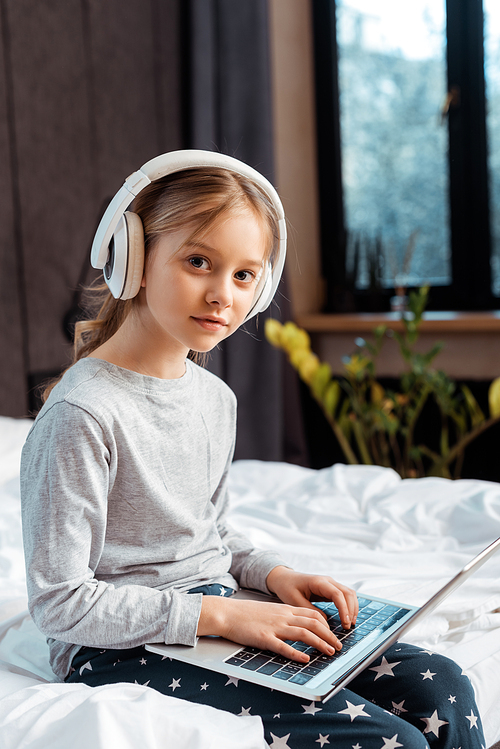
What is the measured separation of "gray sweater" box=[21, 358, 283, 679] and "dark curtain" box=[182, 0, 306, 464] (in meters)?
1.60

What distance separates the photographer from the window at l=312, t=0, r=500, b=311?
2.60 m

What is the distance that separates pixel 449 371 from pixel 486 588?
5.36 ft

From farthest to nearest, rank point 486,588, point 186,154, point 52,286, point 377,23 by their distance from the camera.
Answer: point 377,23
point 52,286
point 486,588
point 186,154

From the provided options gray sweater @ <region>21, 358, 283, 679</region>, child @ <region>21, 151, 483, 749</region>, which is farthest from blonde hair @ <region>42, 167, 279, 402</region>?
gray sweater @ <region>21, 358, 283, 679</region>

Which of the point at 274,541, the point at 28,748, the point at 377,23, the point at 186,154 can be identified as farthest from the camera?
the point at 377,23

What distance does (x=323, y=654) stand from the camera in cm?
71

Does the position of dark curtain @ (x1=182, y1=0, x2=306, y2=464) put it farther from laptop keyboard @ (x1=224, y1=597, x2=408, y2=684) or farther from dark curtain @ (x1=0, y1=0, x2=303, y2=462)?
laptop keyboard @ (x1=224, y1=597, x2=408, y2=684)

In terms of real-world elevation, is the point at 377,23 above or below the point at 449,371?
above

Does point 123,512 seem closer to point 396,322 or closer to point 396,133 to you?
point 396,322

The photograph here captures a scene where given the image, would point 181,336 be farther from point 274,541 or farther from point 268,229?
point 274,541

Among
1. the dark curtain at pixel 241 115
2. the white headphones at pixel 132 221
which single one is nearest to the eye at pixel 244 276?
the white headphones at pixel 132 221

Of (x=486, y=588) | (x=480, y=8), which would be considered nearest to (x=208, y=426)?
(x=486, y=588)

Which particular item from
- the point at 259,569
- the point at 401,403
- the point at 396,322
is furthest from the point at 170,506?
the point at 396,322

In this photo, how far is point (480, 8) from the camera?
2.54 metres
